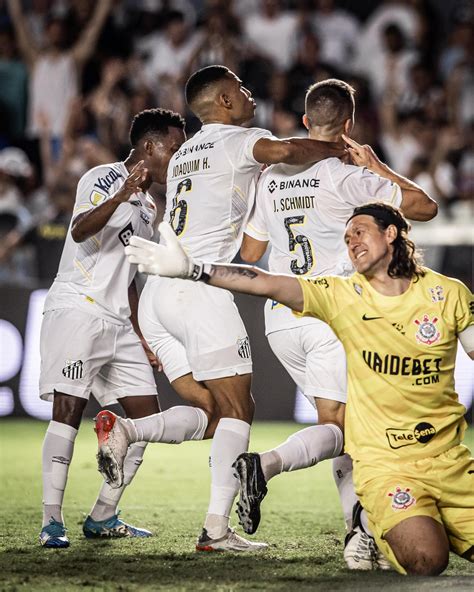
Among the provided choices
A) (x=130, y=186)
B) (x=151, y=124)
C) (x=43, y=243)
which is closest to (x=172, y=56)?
(x=43, y=243)

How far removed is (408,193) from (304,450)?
1.57 m

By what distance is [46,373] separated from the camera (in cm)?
654

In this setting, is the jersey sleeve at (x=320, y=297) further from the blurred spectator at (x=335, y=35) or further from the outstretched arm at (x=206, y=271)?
the blurred spectator at (x=335, y=35)

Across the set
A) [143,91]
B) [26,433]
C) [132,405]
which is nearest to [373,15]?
[143,91]

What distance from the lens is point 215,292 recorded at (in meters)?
6.23

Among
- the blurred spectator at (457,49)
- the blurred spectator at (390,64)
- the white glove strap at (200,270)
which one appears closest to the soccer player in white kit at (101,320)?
the white glove strap at (200,270)

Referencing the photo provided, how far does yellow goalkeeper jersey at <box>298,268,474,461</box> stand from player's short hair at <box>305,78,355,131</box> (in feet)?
4.40

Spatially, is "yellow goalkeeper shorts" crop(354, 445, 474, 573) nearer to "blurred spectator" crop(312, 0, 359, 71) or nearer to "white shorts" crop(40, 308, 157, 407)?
"white shorts" crop(40, 308, 157, 407)

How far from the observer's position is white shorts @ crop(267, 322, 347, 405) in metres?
6.10

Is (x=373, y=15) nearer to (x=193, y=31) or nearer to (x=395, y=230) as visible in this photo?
(x=193, y=31)

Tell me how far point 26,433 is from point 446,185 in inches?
232

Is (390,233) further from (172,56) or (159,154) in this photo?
(172,56)

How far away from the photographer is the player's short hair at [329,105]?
6379mm

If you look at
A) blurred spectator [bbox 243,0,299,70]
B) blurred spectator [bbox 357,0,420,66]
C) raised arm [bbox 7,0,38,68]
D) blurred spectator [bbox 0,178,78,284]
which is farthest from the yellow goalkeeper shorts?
raised arm [bbox 7,0,38,68]
